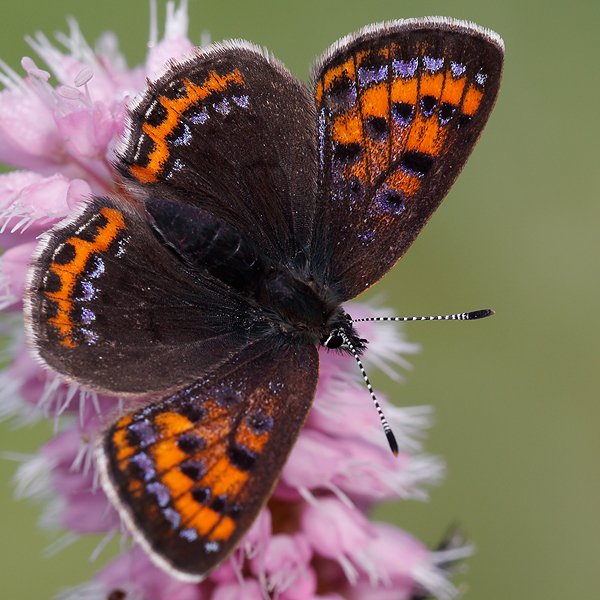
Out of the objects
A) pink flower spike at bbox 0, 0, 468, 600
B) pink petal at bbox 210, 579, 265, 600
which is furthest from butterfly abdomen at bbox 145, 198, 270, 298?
pink petal at bbox 210, 579, 265, 600

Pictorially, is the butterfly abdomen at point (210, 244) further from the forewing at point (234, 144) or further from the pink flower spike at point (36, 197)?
the pink flower spike at point (36, 197)

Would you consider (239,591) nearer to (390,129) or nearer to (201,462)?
(201,462)

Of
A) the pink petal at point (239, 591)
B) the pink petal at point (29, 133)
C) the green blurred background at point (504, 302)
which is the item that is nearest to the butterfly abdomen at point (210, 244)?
the pink petal at point (29, 133)

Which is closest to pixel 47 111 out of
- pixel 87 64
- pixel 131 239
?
pixel 87 64

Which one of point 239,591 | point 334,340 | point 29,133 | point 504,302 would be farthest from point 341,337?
point 504,302

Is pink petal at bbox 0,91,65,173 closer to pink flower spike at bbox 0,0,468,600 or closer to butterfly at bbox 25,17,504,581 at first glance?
pink flower spike at bbox 0,0,468,600
